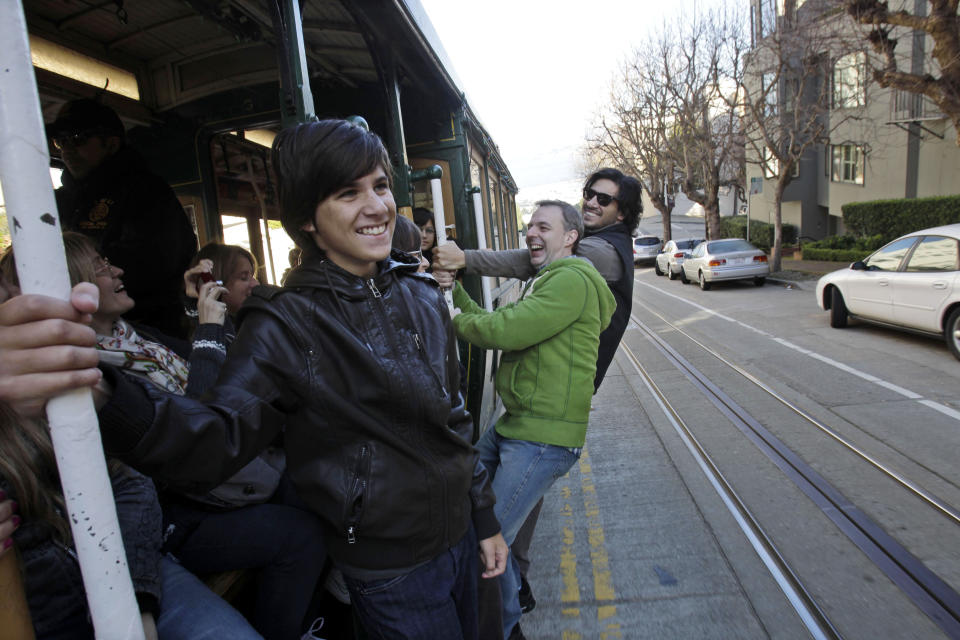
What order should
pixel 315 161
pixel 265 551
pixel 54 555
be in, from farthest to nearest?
1. pixel 265 551
2. pixel 315 161
3. pixel 54 555

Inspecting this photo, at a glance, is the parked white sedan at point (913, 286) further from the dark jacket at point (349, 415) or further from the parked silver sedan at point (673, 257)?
the parked silver sedan at point (673, 257)

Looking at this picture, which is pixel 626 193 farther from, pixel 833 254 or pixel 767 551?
pixel 833 254

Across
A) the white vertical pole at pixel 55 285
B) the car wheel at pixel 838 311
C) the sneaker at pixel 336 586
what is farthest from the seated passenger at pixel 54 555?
the car wheel at pixel 838 311

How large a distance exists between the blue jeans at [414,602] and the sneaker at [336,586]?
611mm

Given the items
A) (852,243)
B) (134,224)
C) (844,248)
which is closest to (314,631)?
(134,224)

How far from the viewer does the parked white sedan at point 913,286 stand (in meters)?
6.28

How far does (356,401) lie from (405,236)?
125 centimetres

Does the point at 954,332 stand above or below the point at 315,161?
below

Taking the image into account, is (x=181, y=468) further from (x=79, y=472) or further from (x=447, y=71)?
(x=447, y=71)

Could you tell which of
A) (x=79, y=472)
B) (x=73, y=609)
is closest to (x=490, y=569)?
(x=73, y=609)

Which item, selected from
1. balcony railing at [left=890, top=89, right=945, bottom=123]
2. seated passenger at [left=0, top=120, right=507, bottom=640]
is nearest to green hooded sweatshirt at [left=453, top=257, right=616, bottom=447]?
seated passenger at [left=0, top=120, right=507, bottom=640]

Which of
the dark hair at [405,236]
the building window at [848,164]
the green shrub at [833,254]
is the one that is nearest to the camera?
the dark hair at [405,236]

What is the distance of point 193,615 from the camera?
55.2 inches

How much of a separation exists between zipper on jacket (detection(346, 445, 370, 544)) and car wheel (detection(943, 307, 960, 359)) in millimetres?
7323
